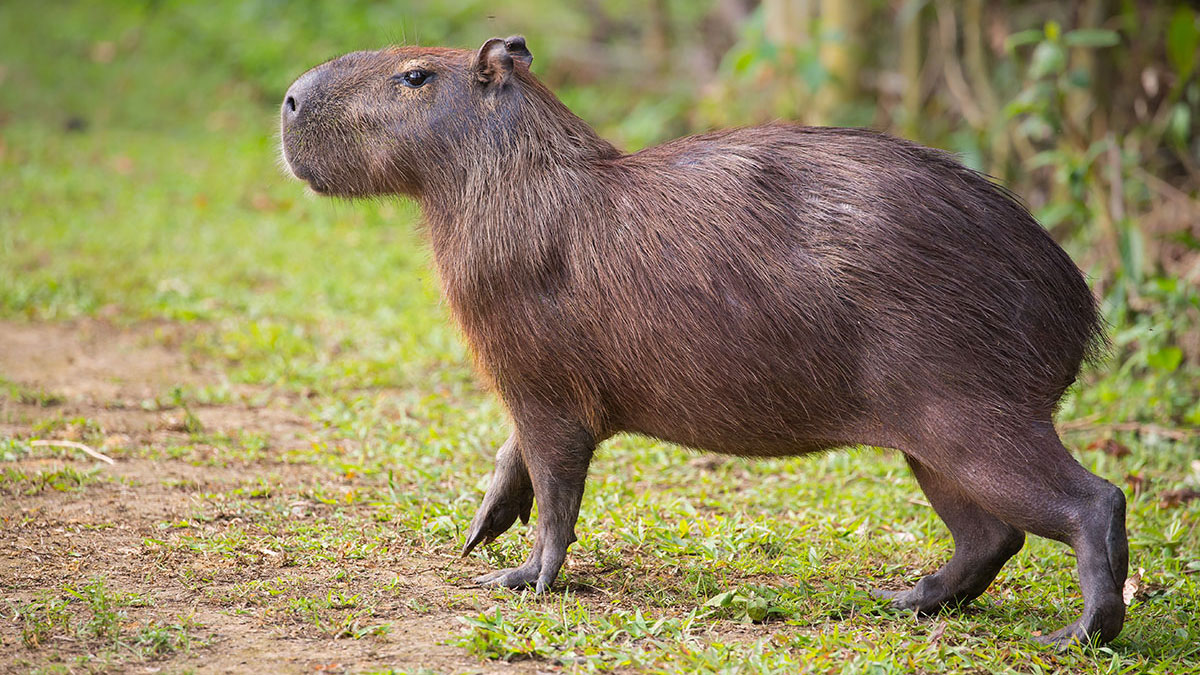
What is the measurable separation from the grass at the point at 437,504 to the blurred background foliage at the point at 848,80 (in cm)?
67

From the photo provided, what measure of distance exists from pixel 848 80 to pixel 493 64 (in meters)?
5.52

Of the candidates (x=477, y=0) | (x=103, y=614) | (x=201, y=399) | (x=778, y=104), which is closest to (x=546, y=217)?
(x=103, y=614)

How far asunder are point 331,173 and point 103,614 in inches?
60.1

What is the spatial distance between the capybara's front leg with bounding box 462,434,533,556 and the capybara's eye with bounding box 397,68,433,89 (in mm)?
1157

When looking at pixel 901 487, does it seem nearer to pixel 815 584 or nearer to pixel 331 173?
pixel 815 584

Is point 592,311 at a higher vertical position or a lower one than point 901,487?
higher

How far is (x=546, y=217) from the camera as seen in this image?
3844 mm

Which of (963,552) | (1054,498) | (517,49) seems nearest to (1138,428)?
(963,552)

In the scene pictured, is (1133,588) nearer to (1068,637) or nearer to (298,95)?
(1068,637)

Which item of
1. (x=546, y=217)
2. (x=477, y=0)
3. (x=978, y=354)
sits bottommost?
(x=978, y=354)

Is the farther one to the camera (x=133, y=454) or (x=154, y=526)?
(x=133, y=454)

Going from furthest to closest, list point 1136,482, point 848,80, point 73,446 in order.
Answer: point 848,80
point 1136,482
point 73,446

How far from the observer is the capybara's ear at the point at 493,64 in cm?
392

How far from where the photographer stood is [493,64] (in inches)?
155
